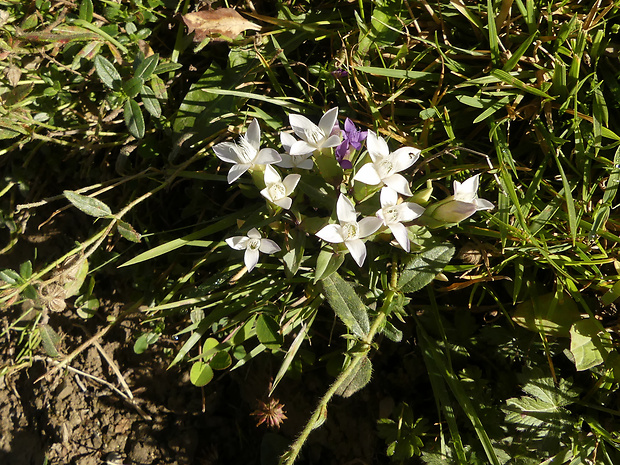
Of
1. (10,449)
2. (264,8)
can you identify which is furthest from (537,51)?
(10,449)

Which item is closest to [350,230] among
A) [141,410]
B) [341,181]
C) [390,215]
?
[390,215]

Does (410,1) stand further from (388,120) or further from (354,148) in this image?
(354,148)

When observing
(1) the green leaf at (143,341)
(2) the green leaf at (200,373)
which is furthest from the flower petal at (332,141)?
(1) the green leaf at (143,341)

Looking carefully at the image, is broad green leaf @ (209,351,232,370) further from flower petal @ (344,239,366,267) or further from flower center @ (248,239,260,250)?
flower petal @ (344,239,366,267)

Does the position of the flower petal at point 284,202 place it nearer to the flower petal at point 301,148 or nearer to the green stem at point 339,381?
the flower petal at point 301,148

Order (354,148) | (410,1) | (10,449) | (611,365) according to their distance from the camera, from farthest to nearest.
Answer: (10,449), (410,1), (611,365), (354,148)

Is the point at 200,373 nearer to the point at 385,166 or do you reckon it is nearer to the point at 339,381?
the point at 339,381

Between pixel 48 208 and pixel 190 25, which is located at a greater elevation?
pixel 190 25
